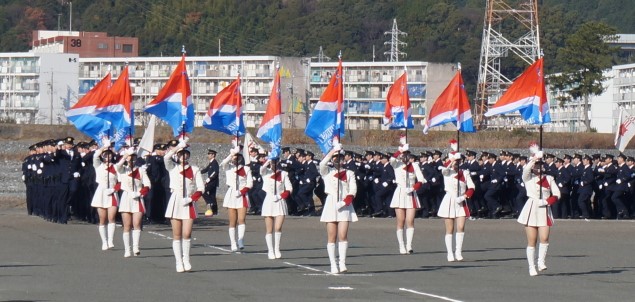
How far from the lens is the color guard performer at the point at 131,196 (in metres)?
22.1

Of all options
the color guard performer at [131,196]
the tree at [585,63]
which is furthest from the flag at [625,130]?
the tree at [585,63]

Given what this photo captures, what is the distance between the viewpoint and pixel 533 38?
287ft

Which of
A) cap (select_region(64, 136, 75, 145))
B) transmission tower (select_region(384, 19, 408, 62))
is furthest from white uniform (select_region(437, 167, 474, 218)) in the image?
transmission tower (select_region(384, 19, 408, 62))

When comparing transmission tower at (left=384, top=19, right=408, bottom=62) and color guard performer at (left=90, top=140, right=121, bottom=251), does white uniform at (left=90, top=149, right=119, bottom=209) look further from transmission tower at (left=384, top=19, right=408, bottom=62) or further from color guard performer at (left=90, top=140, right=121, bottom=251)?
transmission tower at (left=384, top=19, right=408, bottom=62)

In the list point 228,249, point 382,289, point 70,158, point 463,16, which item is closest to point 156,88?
point 463,16

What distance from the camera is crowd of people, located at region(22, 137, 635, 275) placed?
1969 centimetres

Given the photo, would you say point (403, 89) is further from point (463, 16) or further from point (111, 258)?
point (463, 16)

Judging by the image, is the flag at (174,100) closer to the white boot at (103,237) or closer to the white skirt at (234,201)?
the white skirt at (234,201)

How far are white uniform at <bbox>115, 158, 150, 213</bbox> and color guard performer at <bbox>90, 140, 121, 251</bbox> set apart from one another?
79 cm

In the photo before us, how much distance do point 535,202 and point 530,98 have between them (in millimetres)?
3581

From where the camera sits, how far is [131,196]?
22375 mm

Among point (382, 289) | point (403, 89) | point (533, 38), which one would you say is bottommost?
point (382, 289)

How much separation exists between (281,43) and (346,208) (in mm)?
104073

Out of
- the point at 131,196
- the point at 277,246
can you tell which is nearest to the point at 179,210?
the point at 277,246
